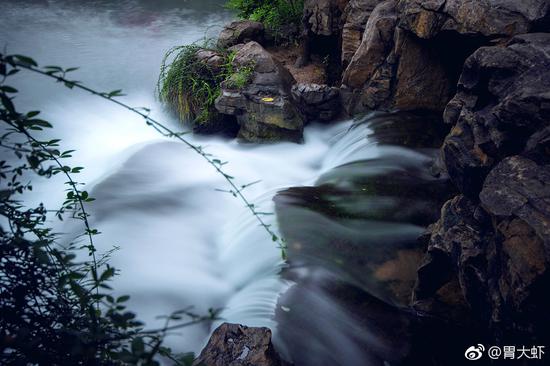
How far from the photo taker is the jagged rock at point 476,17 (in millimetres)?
5207

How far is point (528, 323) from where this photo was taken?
105 inches

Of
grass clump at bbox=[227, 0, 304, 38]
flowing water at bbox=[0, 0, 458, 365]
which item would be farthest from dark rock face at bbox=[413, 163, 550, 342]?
grass clump at bbox=[227, 0, 304, 38]

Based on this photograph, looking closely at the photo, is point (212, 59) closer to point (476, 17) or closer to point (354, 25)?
point (354, 25)

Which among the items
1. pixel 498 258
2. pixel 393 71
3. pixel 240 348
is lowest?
pixel 240 348

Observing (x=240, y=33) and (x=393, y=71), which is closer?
(x=393, y=71)

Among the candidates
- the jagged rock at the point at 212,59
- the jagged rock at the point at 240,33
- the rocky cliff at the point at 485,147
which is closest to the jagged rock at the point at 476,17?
the rocky cliff at the point at 485,147

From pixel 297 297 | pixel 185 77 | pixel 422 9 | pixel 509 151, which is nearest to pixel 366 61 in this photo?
pixel 422 9

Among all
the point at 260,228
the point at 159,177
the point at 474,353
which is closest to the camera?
the point at 474,353

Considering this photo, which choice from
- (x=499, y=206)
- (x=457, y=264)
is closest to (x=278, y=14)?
(x=457, y=264)

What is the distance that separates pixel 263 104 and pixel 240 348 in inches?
197

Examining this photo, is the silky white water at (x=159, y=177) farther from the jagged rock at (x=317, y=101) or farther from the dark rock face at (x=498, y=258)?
the dark rock face at (x=498, y=258)

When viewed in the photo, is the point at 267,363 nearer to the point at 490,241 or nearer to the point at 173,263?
the point at 490,241

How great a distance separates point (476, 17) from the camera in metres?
5.61

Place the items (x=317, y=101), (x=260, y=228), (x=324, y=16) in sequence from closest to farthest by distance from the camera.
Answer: (x=260, y=228) → (x=317, y=101) → (x=324, y=16)
